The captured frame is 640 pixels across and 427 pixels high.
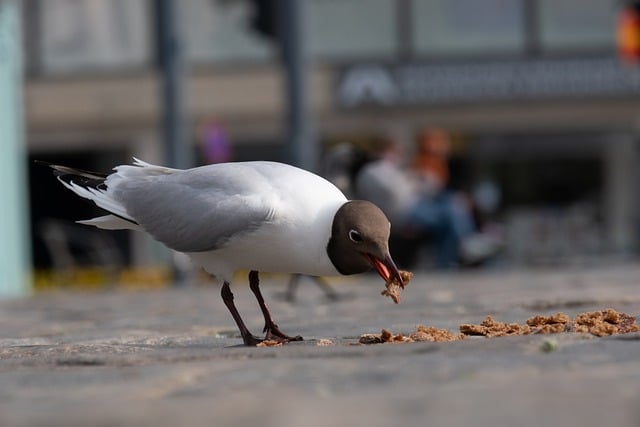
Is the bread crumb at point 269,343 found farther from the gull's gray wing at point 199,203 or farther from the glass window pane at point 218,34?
the glass window pane at point 218,34

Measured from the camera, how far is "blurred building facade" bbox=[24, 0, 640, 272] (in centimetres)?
2398

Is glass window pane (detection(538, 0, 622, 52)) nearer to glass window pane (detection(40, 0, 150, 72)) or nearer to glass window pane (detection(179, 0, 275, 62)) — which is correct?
glass window pane (detection(179, 0, 275, 62))

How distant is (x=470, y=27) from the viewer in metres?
24.7

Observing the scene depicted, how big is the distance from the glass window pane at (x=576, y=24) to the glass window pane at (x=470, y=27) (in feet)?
1.45

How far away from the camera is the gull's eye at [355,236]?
4.84 metres

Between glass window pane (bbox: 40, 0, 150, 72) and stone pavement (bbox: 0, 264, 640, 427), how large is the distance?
1910cm

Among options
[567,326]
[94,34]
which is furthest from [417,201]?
[94,34]

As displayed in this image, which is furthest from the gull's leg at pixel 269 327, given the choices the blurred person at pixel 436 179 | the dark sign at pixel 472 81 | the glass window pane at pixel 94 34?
the glass window pane at pixel 94 34

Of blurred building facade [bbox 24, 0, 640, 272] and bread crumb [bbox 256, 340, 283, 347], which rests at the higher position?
blurred building facade [bbox 24, 0, 640, 272]

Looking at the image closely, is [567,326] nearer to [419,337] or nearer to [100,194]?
[419,337]

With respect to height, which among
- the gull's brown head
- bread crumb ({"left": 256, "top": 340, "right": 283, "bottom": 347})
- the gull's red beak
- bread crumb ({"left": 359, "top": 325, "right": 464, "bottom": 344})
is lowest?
bread crumb ({"left": 256, "top": 340, "right": 283, "bottom": 347})

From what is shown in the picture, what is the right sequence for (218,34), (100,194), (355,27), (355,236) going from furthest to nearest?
(218,34) → (355,27) → (100,194) → (355,236)

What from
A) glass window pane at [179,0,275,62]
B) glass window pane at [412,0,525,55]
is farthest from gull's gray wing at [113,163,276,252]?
glass window pane at [179,0,275,62]

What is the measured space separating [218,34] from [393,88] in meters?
3.41
